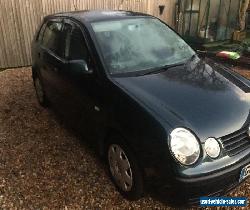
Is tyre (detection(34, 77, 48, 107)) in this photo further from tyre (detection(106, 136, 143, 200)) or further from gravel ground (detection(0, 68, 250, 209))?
tyre (detection(106, 136, 143, 200))

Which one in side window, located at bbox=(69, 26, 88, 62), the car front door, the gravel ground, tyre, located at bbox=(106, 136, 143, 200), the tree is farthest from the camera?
the tree

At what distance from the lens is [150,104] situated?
2.84 meters

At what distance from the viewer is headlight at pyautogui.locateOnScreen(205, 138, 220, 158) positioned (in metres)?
2.60

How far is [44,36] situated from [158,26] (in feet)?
6.92

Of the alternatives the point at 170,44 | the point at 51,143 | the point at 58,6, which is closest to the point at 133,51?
the point at 170,44

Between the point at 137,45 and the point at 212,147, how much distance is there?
1.74 meters

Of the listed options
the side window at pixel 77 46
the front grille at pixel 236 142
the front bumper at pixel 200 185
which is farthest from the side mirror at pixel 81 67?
the front grille at pixel 236 142

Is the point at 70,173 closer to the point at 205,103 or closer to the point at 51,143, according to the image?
the point at 51,143

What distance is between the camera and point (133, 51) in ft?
12.2

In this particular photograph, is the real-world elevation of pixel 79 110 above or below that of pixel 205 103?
below

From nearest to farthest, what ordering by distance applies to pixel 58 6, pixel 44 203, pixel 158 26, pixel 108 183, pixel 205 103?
1. pixel 205 103
2. pixel 44 203
3. pixel 108 183
4. pixel 158 26
5. pixel 58 6

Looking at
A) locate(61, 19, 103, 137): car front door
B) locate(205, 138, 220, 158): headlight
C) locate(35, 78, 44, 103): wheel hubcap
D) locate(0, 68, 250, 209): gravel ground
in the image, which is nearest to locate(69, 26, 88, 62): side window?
locate(61, 19, 103, 137): car front door

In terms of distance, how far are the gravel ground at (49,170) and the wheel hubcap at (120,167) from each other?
226 millimetres

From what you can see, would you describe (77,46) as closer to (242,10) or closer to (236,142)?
(236,142)
